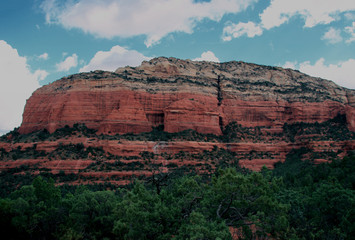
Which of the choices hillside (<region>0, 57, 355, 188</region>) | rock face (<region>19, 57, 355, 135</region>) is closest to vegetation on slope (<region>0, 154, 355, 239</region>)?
hillside (<region>0, 57, 355, 188</region>)

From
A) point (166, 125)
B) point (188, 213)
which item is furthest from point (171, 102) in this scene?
point (188, 213)

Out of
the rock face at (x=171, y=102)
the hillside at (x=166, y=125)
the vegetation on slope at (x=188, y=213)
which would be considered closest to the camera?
the vegetation on slope at (x=188, y=213)

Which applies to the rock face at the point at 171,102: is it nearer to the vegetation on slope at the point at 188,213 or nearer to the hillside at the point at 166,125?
the hillside at the point at 166,125

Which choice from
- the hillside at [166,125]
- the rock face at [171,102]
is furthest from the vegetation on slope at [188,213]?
the rock face at [171,102]

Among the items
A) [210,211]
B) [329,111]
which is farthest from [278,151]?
[210,211]

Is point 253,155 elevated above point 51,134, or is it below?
below

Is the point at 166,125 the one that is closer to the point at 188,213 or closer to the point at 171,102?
the point at 171,102

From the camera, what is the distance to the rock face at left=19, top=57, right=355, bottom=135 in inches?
2426

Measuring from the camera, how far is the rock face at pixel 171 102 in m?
61.6

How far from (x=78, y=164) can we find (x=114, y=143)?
8.09m

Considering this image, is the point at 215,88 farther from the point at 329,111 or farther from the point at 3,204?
the point at 3,204

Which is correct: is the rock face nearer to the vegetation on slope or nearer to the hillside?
the hillside

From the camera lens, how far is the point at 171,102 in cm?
6575

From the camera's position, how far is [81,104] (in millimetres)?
62188
